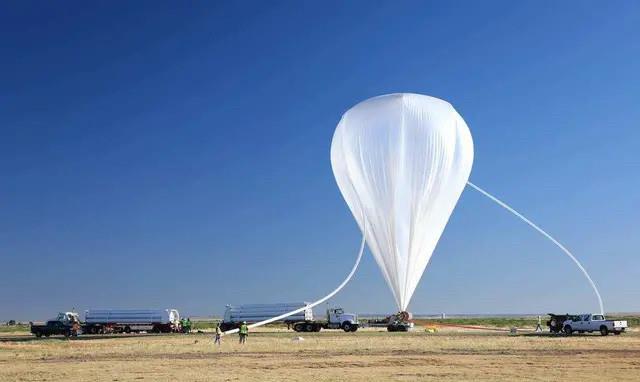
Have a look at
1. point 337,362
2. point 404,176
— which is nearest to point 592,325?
point 404,176

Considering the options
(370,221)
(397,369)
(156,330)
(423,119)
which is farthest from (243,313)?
(397,369)

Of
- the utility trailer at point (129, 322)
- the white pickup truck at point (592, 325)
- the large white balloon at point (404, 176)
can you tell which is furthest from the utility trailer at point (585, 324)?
the utility trailer at point (129, 322)

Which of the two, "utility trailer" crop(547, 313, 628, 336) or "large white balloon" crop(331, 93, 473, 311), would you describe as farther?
"utility trailer" crop(547, 313, 628, 336)

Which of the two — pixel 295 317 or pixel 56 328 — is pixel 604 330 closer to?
pixel 295 317

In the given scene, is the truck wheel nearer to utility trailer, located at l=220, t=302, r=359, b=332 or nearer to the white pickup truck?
the white pickup truck

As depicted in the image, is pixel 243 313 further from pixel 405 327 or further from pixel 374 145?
pixel 374 145

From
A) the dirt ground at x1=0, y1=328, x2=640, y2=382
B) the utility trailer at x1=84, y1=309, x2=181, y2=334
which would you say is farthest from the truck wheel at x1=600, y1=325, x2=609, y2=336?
the utility trailer at x1=84, y1=309, x2=181, y2=334
